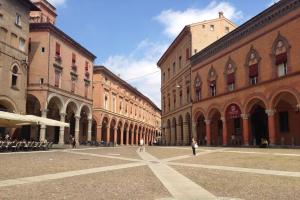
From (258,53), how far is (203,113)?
11555 millimetres

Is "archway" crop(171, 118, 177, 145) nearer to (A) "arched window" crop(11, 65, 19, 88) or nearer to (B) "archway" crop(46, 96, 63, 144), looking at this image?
(B) "archway" crop(46, 96, 63, 144)

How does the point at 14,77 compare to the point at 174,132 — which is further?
the point at 174,132

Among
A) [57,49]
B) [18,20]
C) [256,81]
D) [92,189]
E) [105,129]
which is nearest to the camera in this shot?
[92,189]

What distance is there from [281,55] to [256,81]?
13.1ft

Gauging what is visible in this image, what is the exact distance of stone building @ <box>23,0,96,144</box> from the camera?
125 feet

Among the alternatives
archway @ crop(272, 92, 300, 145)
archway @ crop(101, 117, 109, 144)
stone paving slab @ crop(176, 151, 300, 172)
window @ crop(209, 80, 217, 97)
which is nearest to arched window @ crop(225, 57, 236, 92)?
window @ crop(209, 80, 217, 97)

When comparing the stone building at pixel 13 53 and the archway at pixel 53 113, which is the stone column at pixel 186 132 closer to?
the archway at pixel 53 113

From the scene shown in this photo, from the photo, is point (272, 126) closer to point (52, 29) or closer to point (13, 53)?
point (13, 53)

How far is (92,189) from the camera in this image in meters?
8.70

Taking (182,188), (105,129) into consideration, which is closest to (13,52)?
(182,188)

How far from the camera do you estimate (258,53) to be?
30281 mm

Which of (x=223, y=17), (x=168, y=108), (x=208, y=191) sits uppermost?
(x=223, y=17)

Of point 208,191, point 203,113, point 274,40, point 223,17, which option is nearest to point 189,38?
point 223,17

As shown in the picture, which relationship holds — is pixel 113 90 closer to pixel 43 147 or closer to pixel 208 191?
pixel 43 147
